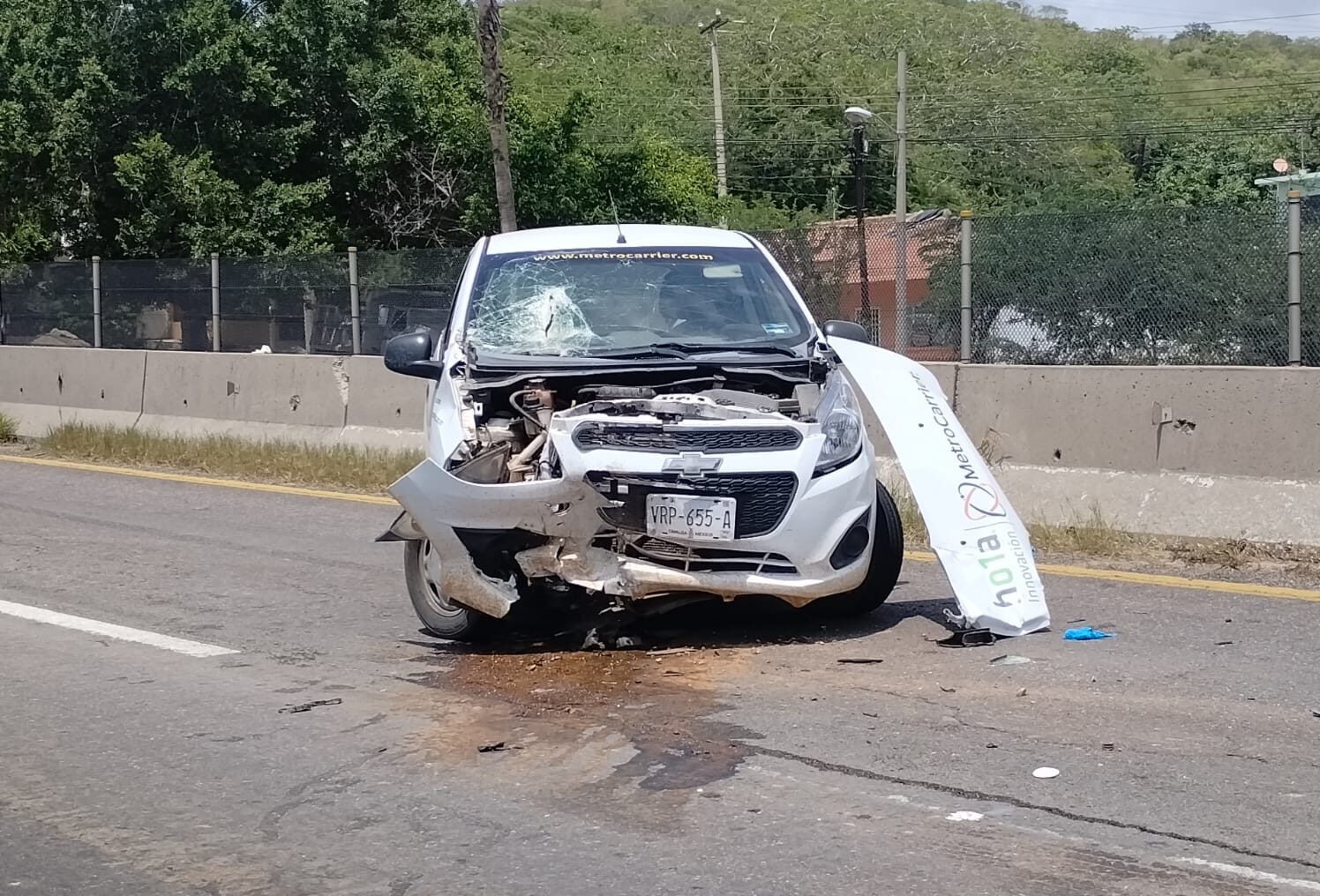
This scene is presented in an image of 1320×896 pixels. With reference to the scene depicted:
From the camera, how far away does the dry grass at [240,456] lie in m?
13.4

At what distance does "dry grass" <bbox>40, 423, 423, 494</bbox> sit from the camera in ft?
44.0

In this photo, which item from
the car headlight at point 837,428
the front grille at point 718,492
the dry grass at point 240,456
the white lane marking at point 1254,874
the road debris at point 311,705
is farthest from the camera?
the dry grass at point 240,456

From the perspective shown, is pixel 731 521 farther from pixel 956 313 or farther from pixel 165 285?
pixel 165 285

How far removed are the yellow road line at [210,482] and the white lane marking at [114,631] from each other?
3.54 meters

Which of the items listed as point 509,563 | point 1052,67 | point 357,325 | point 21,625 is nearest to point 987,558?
point 509,563

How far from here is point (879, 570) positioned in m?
7.24


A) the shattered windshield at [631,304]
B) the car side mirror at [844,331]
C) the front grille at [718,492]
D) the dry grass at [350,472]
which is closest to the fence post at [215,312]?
the dry grass at [350,472]

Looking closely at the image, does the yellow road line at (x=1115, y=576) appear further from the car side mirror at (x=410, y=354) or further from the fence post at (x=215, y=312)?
the fence post at (x=215, y=312)

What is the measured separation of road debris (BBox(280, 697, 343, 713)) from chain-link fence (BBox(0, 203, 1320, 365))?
268 inches

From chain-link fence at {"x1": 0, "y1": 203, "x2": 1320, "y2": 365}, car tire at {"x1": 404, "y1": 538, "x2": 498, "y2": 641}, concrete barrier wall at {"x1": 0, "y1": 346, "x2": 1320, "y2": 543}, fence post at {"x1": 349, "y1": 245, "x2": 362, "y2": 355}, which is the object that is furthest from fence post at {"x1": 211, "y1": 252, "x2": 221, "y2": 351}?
car tire at {"x1": 404, "y1": 538, "x2": 498, "y2": 641}

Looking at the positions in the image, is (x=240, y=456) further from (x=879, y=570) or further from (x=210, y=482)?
(x=879, y=570)

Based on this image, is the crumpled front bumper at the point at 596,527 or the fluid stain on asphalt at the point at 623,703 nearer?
the fluid stain on asphalt at the point at 623,703

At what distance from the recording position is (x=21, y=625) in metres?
7.97

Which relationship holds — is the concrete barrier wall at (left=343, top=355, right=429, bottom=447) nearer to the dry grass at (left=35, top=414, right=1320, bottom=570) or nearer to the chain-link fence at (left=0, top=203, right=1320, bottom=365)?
the dry grass at (left=35, top=414, right=1320, bottom=570)
